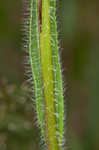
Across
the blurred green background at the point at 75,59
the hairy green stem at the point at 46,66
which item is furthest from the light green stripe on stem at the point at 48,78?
the blurred green background at the point at 75,59

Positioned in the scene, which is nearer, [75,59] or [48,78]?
[48,78]

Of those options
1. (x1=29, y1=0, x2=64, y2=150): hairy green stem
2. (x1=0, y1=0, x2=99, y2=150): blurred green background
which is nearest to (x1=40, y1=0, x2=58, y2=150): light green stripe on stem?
(x1=29, y1=0, x2=64, y2=150): hairy green stem

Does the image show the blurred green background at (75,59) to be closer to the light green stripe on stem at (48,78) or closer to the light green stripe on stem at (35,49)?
the light green stripe on stem at (48,78)

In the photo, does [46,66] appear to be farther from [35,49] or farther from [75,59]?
[75,59]

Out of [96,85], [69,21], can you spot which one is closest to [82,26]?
[69,21]

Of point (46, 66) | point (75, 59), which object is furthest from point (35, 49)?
point (75, 59)

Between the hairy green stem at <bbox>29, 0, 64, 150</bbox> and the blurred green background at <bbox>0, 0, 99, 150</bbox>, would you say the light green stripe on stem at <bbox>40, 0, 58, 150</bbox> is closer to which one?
the hairy green stem at <bbox>29, 0, 64, 150</bbox>

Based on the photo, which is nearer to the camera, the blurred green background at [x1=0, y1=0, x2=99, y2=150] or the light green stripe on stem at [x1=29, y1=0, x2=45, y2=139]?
the light green stripe on stem at [x1=29, y1=0, x2=45, y2=139]

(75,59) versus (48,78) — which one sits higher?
(48,78)

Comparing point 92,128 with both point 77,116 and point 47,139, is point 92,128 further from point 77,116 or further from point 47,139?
point 47,139
